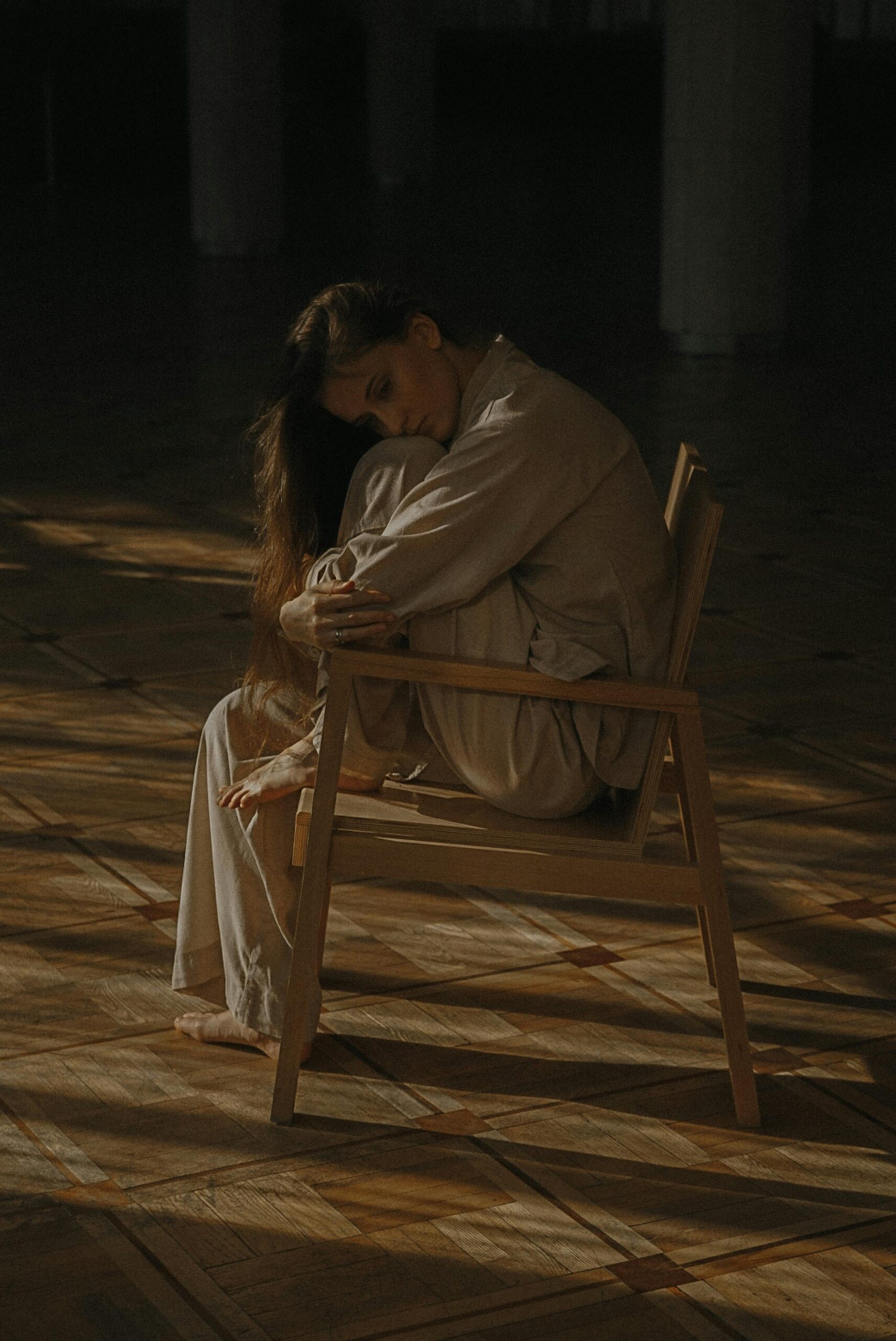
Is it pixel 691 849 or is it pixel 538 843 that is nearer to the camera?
pixel 538 843

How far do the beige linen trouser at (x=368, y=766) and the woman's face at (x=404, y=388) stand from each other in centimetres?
5

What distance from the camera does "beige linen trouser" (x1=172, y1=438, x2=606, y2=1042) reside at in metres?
2.50

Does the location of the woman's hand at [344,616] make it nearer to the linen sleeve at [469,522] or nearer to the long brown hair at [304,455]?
the linen sleeve at [469,522]

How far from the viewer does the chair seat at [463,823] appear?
2.44 metres

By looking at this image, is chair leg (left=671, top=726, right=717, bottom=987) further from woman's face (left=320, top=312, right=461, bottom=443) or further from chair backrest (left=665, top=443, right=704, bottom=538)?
woman's face (left=320, top=312, right=461, bottom=443)

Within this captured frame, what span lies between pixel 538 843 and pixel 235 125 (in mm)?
10471

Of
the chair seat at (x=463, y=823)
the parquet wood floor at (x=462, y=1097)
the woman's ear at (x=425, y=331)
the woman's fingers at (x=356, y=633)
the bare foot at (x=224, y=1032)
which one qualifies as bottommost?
the parquet wood floor at (x=462, y=1097)

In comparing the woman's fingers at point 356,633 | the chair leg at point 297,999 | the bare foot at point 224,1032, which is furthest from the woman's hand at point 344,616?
the bare foot at point 224,1032

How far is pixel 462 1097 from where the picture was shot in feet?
8.46

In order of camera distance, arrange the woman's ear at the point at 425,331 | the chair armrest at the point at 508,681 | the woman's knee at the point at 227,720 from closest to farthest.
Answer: the chair armrest at the point at 508,681 < the woman's ear at the point at 425,331 < the woman's knee at the point at 227,720

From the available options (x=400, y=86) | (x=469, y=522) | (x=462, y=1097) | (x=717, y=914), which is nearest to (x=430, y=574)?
(x=469, y=522)

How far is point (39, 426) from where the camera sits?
738 centimetres

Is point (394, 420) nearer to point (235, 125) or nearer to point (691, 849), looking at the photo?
point (691, 849)

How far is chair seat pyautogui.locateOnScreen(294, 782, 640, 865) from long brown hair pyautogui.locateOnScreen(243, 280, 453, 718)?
185 millimetres
